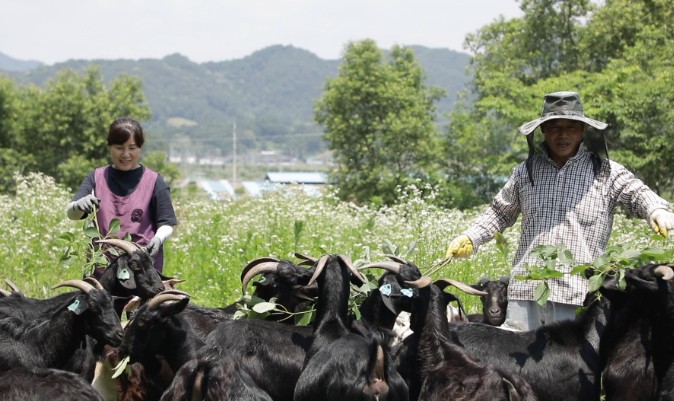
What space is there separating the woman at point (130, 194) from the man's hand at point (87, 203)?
161mm

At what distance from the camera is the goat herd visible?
4.90m

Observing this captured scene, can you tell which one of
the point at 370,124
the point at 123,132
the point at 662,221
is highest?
the point at 123,132

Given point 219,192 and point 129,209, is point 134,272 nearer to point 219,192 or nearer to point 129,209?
point 129,209

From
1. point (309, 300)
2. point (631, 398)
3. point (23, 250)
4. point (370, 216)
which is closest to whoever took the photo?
Result: point (631, 398)

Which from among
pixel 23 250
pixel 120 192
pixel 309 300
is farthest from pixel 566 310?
pixel 23 250

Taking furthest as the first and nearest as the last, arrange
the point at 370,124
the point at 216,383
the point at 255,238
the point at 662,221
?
1. the point at 370,124
2. the point at 255,238
3. the point at 662,221
4. the point at 216,383

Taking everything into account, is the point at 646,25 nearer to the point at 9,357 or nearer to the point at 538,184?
the point at 538,184

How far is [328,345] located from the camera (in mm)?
5332

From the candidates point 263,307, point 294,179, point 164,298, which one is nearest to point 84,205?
point 164,298

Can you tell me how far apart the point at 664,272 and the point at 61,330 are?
141 inches

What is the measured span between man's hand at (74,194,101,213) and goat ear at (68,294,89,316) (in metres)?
0.66

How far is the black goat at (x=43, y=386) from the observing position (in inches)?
193

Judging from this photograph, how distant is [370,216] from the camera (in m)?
10.8

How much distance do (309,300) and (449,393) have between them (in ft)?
4.51
